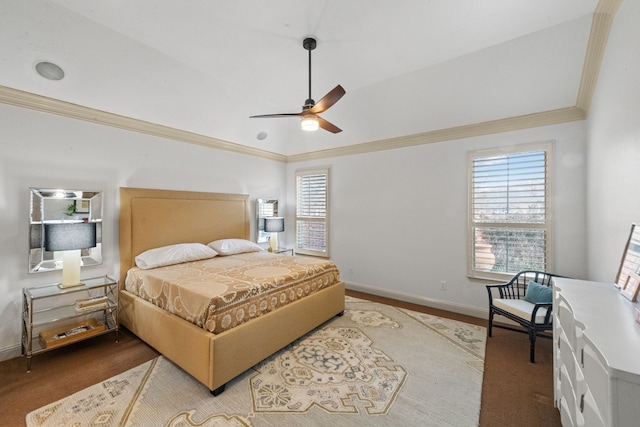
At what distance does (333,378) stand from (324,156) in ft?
12.8

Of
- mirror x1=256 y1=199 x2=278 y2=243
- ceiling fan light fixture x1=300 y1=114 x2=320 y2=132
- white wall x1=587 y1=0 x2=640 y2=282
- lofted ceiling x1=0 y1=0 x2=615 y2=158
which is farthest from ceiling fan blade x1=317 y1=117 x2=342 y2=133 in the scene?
mirror x1=256 y1=199 x2=278 y2=243

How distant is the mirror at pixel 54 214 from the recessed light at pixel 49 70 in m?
1.14

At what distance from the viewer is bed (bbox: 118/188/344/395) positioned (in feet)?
7.16

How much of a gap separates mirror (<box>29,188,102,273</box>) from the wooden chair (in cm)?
474

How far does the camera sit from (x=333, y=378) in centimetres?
236

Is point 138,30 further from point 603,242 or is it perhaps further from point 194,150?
point 603,242

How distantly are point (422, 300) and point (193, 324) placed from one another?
A: 10.8 ft

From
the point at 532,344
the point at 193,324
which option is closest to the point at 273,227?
the point at 193,324

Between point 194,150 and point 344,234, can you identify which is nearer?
point 194,150

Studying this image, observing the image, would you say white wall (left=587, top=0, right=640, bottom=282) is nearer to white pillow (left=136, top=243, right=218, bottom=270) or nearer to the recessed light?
white pillow (left=136, top=243, right=218, bottom=270)

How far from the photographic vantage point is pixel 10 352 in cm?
263

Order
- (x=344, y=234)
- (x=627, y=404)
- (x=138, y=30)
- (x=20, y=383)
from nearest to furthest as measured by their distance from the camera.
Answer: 1. (x=627, y=404)
2. (x=20, y=383)
3. (x=138, y=30)
4. (x=344, y=234)

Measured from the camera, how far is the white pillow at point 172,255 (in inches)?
130

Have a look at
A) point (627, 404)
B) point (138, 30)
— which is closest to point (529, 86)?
point (627, 404)
